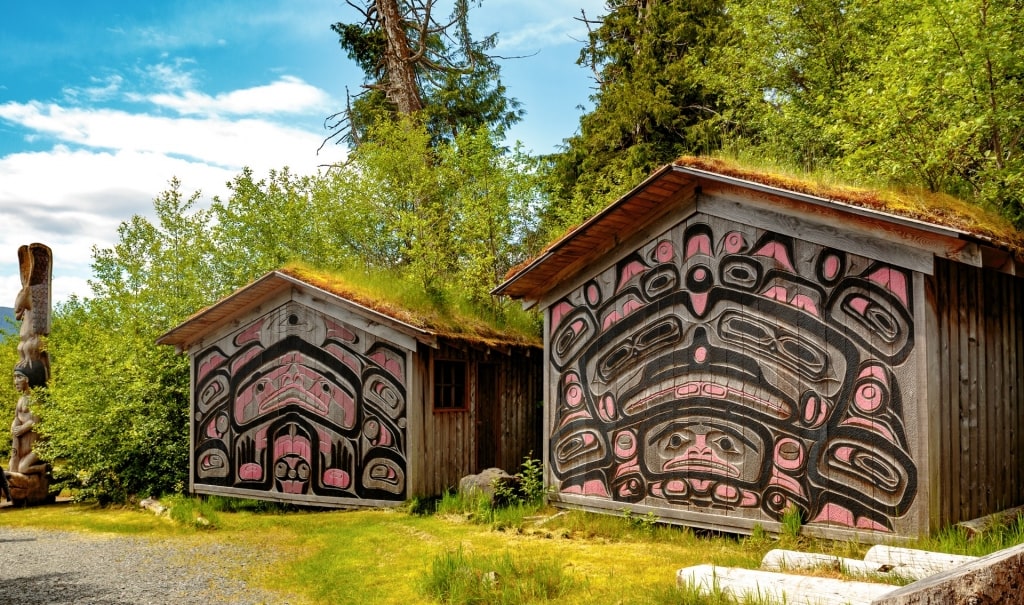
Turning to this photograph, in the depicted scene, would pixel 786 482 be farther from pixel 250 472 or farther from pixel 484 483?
pixel 250 472

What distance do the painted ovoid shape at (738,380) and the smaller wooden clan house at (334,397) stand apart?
91.1 inches

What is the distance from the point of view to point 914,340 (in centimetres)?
747

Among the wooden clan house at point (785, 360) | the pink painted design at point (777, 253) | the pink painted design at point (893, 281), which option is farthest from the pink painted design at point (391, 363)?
the pink painted design at point (893, 281)

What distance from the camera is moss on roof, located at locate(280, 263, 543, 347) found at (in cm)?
1152

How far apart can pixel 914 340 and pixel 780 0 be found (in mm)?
12926

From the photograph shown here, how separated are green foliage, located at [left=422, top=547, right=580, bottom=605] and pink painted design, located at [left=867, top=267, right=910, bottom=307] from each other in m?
4.14

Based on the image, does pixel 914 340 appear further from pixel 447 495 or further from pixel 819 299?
pixel 447 495

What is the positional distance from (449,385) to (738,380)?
200 inches

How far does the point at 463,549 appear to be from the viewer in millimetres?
8492

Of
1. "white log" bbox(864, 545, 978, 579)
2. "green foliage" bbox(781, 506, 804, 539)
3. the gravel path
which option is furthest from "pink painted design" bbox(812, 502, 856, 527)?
the gravel path

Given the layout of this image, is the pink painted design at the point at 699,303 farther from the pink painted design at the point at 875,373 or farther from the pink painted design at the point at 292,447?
the pink painted design at the point at 292,447

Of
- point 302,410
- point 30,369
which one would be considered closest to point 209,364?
point 302,410

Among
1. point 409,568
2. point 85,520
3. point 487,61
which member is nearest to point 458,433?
point 409,568

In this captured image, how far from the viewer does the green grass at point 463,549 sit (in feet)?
21.6
